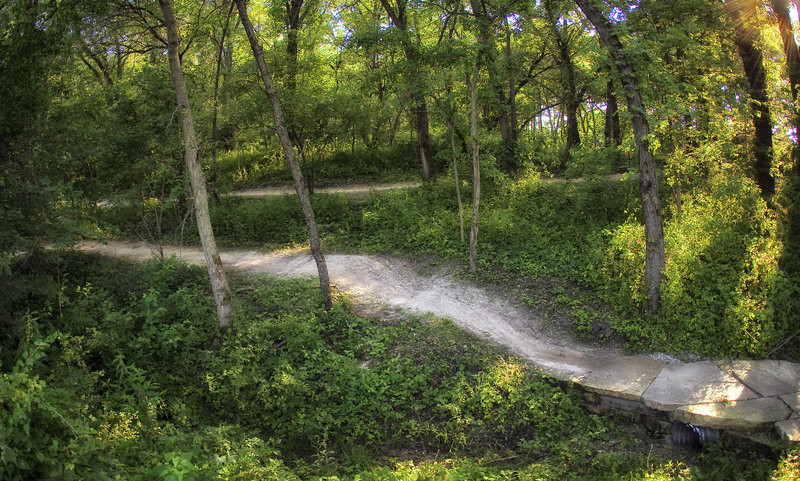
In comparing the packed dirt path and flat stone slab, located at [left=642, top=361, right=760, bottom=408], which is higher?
the packed dirt path

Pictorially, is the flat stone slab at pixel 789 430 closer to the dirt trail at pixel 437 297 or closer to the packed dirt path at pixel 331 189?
the dirt trail at pixel 437 297

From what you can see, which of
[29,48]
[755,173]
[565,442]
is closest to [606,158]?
[755,173]

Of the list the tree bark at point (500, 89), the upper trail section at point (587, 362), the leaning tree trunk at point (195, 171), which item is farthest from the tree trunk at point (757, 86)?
the leaning tree trunk at point (195, 171)

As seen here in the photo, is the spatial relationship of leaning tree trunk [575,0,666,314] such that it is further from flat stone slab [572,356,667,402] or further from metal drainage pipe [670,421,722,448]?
metal drainage pipe [670,421,722,448]

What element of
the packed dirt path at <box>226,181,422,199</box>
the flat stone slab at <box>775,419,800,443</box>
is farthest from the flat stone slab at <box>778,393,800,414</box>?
the packed dirt path at <box>226,181,422,199</box>

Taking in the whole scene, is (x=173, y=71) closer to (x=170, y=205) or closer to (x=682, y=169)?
(x=170, y=205)

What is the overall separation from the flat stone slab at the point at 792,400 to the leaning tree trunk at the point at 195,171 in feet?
31.1

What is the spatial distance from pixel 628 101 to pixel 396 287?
20.7 feet

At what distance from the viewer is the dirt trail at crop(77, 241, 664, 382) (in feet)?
30.1

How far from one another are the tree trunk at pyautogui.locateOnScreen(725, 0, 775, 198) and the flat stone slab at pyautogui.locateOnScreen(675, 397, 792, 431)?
18.5 ft

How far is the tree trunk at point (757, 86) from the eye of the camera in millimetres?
10406

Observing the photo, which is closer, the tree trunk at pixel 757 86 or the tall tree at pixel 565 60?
the tree trunk at pixel 757 86

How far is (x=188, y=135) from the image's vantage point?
A: 9.18 metres

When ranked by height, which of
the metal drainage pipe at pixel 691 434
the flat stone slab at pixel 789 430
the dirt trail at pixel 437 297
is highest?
the dirt trail at pixel 437 297
